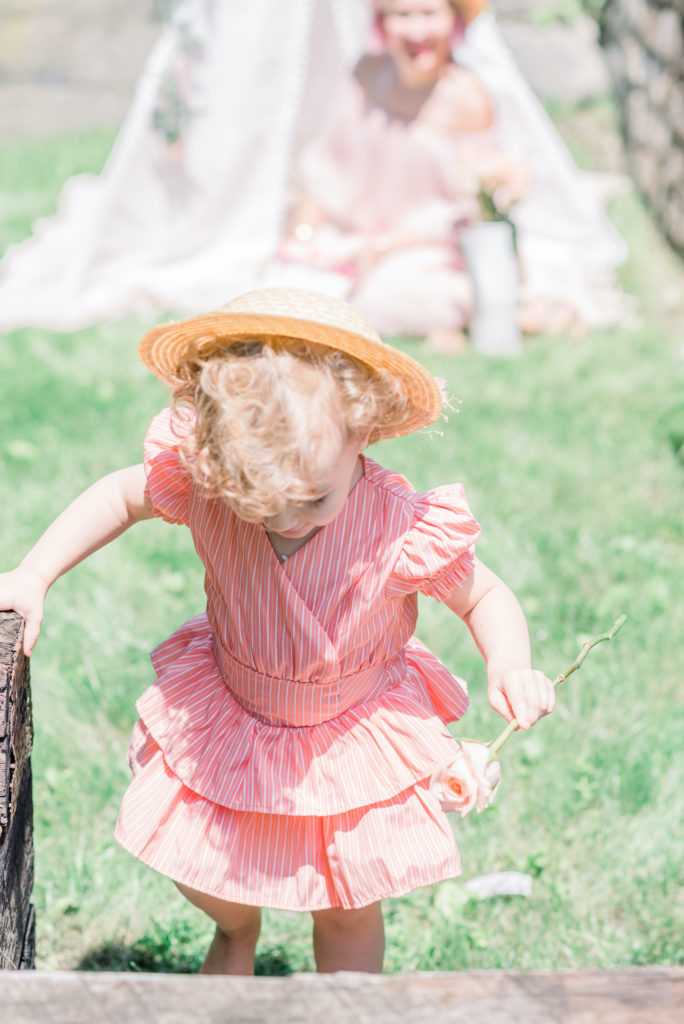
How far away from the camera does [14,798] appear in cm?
153

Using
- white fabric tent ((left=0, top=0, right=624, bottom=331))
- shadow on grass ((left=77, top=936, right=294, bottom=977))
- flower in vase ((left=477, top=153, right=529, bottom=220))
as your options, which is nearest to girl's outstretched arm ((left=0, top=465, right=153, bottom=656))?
shadow on grass ((left=77, top=936, right=294, bottom=977))

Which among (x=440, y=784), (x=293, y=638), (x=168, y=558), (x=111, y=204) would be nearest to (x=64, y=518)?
(x=293, y=638)

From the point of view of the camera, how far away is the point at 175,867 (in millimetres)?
1660

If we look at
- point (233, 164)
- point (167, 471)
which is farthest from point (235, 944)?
point (233, 164)

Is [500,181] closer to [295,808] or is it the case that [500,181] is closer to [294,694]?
[294,694]

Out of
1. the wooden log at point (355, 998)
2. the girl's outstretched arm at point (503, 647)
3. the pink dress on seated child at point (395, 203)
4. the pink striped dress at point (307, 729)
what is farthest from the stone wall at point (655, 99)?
the wooden log at point (355, 998)

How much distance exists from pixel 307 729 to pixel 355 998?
2.34 ft

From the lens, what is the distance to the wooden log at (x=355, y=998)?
100 centimetres

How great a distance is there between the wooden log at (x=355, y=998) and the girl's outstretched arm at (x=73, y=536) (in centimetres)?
69

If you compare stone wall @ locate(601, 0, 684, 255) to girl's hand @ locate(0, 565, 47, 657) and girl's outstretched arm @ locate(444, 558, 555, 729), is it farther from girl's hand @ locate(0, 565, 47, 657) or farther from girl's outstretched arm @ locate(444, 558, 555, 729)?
girl's hand @ locate(0, 565, 47, 657)

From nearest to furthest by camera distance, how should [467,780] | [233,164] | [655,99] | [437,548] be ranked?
[467,780], [437,548], [233,164], [655,99]

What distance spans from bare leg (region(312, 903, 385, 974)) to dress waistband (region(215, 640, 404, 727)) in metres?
0.36

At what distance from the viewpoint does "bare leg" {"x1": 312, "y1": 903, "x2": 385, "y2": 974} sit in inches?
72.5

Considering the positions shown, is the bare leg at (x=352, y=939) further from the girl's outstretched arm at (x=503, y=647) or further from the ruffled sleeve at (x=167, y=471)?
the ruffled sleeve at (x=167, y=471)
